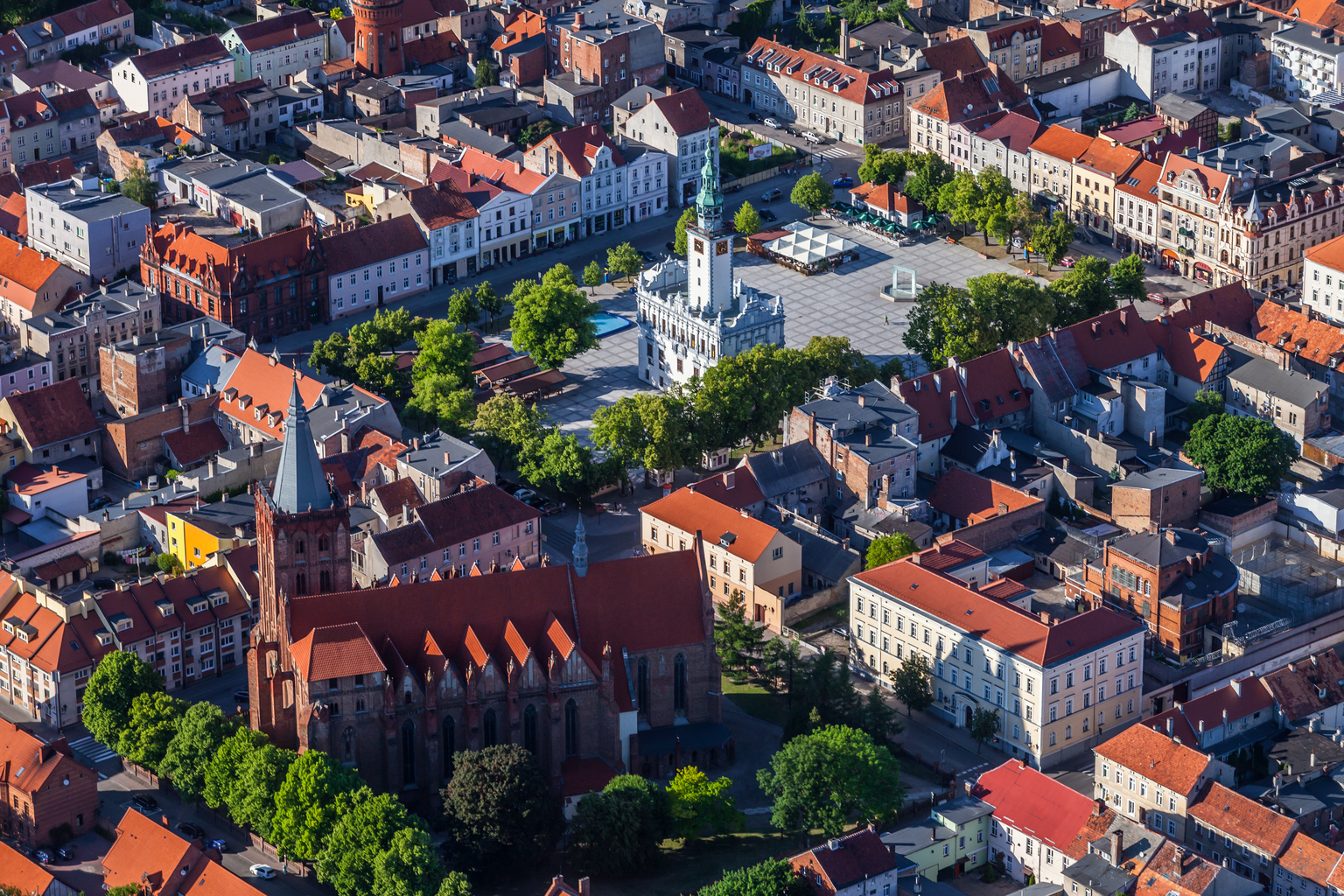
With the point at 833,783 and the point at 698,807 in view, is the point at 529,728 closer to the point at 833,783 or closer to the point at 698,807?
the point at 698,807

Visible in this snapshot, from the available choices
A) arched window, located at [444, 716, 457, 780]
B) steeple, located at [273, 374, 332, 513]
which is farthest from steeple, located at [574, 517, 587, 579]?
steeple, located at [273, 374, 332, 513]

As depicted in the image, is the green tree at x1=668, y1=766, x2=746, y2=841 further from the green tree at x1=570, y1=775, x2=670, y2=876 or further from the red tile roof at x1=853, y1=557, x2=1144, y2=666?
the red tile roof at x1=853, y1=557, x2=1144, y2=666

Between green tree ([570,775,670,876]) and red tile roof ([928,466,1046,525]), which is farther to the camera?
red tile roof ([928,466,1046,525])

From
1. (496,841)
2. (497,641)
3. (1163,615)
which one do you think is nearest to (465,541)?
(497,641)

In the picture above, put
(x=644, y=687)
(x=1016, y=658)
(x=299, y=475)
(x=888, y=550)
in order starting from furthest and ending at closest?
(x=888, y=550)
(x=1016, y=658)
(x=644, y=687)
(x=299, y=475)

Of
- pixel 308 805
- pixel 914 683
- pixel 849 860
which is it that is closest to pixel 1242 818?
pixel 849 860

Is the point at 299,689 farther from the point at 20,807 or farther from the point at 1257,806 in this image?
the point at 1257,806

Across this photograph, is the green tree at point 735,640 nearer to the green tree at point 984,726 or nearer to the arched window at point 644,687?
the arched window at point 644,687
